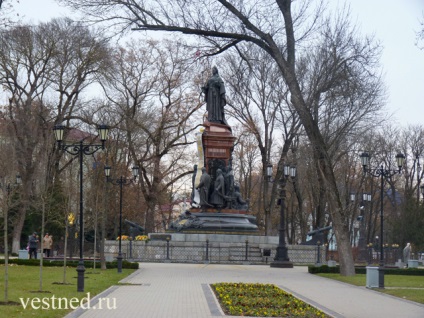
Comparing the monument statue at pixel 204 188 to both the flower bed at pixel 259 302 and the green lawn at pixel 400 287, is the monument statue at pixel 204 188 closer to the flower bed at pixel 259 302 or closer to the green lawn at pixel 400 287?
the green lawn at pixel 400 287

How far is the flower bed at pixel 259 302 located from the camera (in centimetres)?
1642

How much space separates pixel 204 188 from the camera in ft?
141

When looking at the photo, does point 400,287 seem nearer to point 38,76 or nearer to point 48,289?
point 48,289

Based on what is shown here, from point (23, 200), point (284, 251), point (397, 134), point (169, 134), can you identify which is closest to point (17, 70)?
point (23, 200)

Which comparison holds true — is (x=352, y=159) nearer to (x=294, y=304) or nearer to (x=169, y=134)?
(x=169, y=134)

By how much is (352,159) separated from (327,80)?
89.4 ft

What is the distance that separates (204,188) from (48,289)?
22139 millimetres

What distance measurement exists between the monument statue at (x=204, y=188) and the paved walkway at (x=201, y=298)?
13.2m

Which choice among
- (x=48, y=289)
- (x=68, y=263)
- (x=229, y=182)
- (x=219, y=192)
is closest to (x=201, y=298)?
(x=48, y=289)

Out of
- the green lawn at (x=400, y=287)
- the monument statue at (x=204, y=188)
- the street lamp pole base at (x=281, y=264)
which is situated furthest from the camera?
the monument statue at (x=204, y=188)

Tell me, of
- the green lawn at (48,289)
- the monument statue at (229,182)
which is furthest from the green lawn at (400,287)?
the monument statue at (229,182)

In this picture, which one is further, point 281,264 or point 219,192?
point 219,192

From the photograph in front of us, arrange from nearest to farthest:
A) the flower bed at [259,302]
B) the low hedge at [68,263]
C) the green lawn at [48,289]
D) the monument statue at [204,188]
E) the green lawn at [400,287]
Result: the green lawn at [48,289] → the flower bed at [259,302] → the green lawn at [400,287] → the low hedge at [68,263] → the monument statue at [204,188]

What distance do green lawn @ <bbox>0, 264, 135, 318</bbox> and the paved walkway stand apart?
49cm
